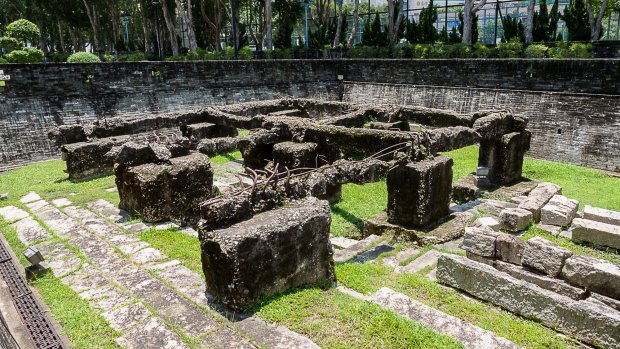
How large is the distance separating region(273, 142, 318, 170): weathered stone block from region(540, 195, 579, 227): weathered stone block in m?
4.46

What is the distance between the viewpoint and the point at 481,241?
5.86m

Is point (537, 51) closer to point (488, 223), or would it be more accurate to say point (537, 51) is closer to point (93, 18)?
point (488, 223)

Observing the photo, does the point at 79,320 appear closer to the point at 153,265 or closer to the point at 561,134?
the point at 153,265

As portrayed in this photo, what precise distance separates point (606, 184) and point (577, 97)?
3.24 metres

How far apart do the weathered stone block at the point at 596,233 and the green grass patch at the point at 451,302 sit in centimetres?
303

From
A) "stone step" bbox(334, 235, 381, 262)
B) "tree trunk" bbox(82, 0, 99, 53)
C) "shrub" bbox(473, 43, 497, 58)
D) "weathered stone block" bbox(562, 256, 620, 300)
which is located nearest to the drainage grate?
"stone step" bbox(334, 235, 381, 262)

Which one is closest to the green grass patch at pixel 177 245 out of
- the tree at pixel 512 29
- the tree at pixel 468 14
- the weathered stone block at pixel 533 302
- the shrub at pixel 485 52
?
the weathered stone block at pixel 533 302

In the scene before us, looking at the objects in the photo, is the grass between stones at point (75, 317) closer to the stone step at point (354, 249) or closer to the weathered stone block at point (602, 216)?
the stone step at point (354, 249)

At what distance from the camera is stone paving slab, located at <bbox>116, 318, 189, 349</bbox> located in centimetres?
416

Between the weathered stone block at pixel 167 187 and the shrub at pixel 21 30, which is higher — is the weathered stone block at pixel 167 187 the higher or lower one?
the lower one

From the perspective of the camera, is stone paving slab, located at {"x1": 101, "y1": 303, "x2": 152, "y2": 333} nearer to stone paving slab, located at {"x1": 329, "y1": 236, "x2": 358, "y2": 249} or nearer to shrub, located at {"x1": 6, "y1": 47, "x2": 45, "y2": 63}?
stone paving slab, located at {"x1": 329, "y1": 236, "x2": 358, "y2": 249}

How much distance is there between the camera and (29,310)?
4.90m

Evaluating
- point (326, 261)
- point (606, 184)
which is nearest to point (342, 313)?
point (326, 261)

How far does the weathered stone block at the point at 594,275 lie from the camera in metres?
4.77
